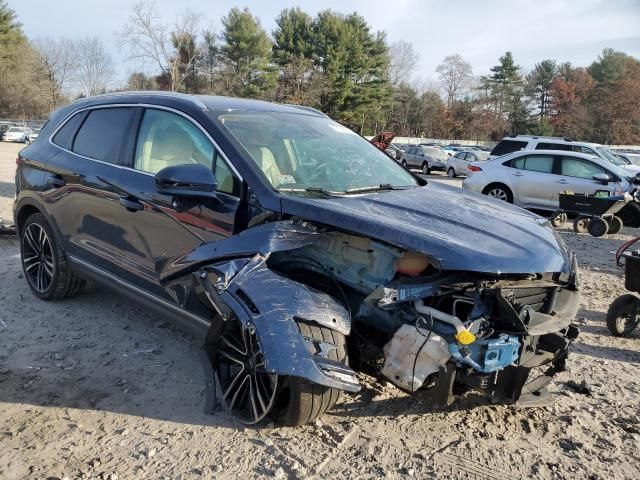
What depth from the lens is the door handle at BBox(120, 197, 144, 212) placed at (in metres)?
3.54

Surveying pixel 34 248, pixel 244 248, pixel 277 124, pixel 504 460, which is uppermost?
pixel 277 124

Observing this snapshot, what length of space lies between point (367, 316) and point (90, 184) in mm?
2408

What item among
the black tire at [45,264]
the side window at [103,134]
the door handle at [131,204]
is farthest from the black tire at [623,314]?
the black tire at [45,264]

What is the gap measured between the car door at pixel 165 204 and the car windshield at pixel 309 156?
0.22m

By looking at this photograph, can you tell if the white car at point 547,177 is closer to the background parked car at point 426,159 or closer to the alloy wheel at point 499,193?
the alloy wheel at point 499,193

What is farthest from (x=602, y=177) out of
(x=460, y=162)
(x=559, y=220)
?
(x=460, y=162)

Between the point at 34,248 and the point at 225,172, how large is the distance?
2.62 m

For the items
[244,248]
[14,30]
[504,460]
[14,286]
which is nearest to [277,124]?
[244,248]

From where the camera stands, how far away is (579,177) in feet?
38.0

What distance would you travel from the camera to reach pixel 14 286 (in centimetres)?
514

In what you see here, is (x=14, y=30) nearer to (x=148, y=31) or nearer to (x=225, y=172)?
(x=148, y=31)

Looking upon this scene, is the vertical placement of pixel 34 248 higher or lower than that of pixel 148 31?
lower

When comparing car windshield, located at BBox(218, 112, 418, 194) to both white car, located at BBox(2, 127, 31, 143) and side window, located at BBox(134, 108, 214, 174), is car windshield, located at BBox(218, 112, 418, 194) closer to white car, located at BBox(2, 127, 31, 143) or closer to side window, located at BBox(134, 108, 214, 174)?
side window, located at BBox(134, 108, 214, 174)

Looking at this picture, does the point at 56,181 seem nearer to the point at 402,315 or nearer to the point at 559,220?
the point at 402,315
